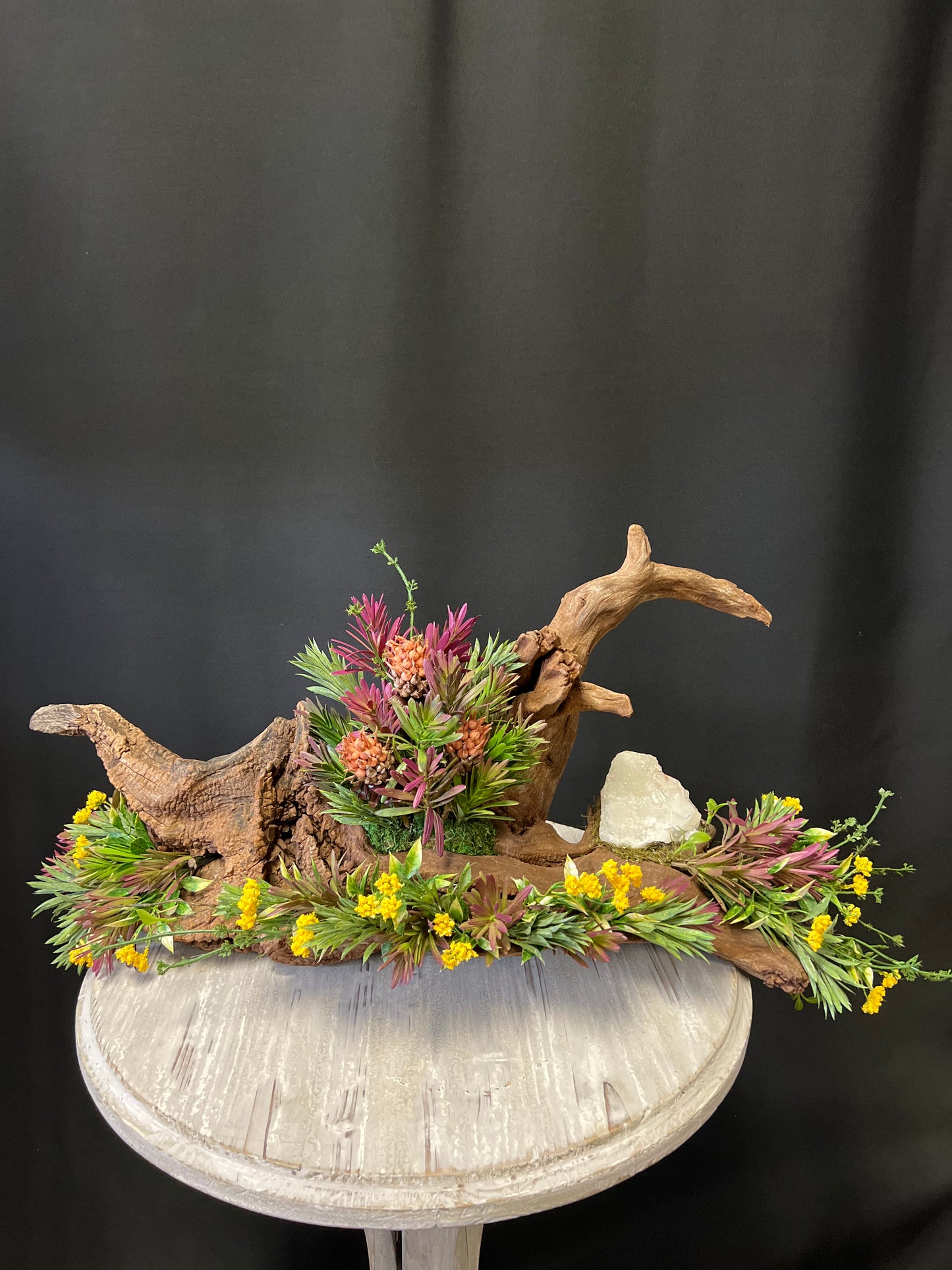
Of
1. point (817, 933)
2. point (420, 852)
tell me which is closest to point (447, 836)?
point (420, 852)

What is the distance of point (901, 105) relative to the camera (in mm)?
1593

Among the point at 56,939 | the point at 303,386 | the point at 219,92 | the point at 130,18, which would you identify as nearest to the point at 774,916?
the point at 56,939

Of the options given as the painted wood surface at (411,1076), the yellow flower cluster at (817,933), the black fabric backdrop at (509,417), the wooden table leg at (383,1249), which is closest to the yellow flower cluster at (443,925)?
the painted wood surface at (411,1076)

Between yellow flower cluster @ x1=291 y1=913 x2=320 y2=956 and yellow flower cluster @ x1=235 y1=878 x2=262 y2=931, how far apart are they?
51mm

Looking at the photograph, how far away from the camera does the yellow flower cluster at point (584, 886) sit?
38.9 inches

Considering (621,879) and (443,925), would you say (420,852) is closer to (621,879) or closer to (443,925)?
(443,925)

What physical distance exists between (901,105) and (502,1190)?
180cm

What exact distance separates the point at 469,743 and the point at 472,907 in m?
0.19

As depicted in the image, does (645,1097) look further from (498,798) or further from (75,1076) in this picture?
(75,1076)

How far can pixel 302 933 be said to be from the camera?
38.1 inches

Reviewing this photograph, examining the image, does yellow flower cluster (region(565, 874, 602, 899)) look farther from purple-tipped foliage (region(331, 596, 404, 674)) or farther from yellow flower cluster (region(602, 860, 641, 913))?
purple-tipped foliage (region(331, 596, 404, 674))

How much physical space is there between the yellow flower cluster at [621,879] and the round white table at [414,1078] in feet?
0.38

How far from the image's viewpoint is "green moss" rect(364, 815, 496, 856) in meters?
1.13

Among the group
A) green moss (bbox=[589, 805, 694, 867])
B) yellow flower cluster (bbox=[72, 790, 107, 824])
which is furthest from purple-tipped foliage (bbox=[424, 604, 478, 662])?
yellow flower cluster (bbox=[72, 790, 107, 824])
